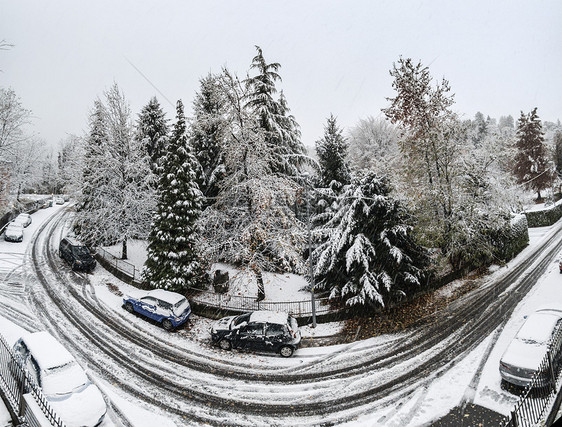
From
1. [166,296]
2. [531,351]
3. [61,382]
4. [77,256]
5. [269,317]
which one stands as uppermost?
[77,256]

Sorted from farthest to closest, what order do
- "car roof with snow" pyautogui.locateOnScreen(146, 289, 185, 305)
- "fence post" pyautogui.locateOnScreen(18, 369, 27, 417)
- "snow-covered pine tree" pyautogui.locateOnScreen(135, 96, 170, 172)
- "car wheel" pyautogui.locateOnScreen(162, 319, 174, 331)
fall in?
"snow-covered pine tree" pyautogui.locateOnScreen(135, 96, 170, 172) → "car roof with snow" pyautogui.locateOnScreen(146, 289, 185, 305) → "car wheel" pyautogui.locateOnScreen(162, 319, 174, 331) → "fence post" pyautogui.locateOnScreen(18, 369, 27, 417)

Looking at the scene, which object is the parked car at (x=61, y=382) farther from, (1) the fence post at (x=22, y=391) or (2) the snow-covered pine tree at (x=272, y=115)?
(2) the snow-covered pine tree at (x=272, y=115)

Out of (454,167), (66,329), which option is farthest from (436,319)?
(66,329)

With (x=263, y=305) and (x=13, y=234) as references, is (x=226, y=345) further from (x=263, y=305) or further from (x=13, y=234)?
(x=13, y=234)

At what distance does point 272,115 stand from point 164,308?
13.3 m

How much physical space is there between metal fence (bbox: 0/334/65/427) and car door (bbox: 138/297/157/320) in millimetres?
7111

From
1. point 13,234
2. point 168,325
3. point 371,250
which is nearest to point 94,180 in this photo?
point 13,234

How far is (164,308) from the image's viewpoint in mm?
16156

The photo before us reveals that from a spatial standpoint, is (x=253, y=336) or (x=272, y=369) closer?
(x=272, y=369)

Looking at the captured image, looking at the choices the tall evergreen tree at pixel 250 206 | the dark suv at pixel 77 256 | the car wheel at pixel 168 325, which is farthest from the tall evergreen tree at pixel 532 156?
the dark suv at pixel 77 256

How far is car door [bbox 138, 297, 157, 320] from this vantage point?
16.4m

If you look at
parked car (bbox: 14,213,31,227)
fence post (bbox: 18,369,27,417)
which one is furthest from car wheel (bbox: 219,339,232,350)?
parked car (bbox: 14,213,31,227)

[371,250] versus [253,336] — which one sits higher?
[371,250]

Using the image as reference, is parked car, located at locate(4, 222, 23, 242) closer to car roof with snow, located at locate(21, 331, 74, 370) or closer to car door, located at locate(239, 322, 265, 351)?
car roof with snow, located at locate(21, 331, 74, 370)
